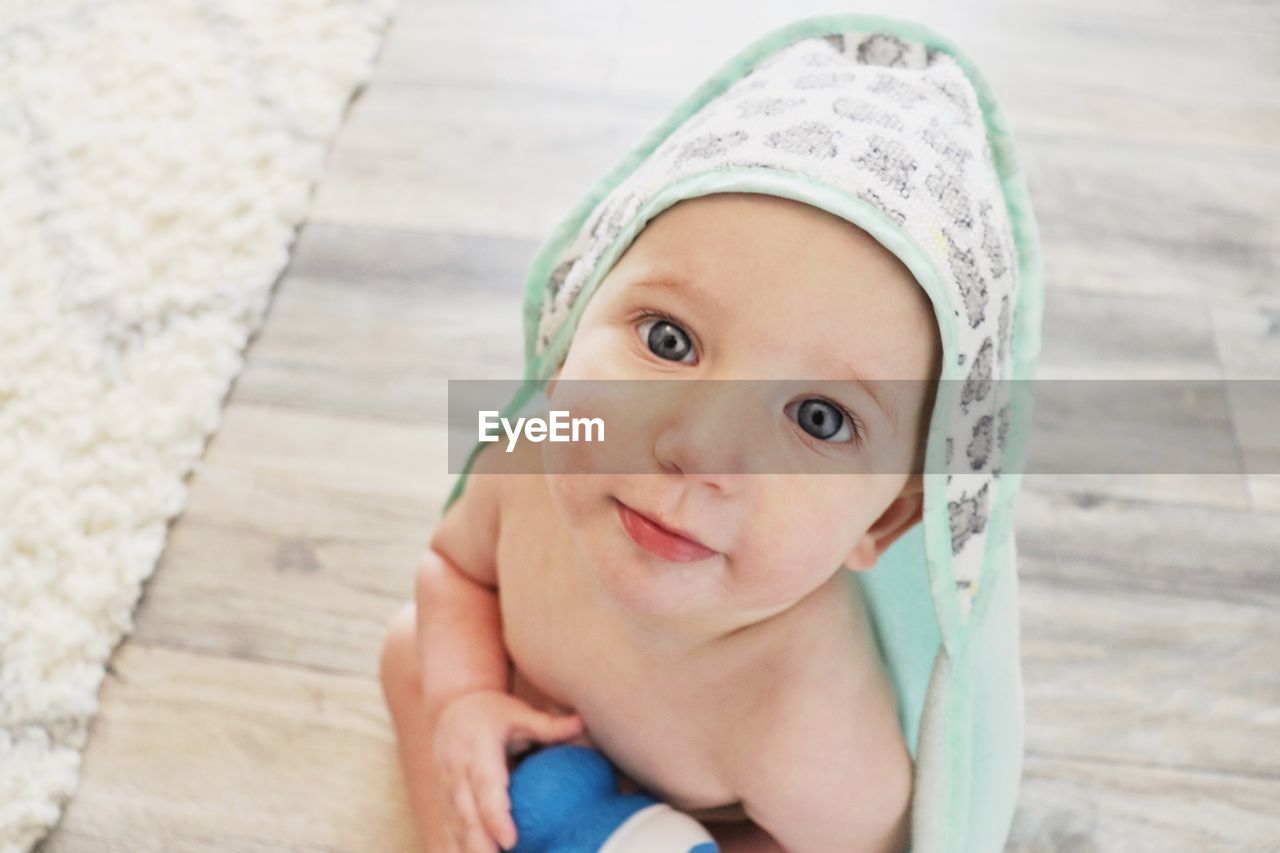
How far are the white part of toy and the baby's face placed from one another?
17 cm

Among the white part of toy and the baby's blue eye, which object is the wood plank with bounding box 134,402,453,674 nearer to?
the white part of toy

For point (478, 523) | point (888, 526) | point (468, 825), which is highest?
point (888, 526)

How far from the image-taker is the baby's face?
0.59 metres

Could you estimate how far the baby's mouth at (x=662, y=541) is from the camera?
0.62 m

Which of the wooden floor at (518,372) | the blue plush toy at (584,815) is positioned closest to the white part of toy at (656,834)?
the blue plush toy at (584,815)

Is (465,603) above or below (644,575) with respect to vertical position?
below

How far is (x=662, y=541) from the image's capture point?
628 mm

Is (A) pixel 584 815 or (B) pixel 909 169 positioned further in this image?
(A) pixel 584 815

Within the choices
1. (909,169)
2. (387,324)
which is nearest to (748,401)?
(909,169)

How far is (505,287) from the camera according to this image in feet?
3.99

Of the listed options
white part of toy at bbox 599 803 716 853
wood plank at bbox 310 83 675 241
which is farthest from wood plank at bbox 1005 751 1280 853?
wood plank at bbox 310 83 675 241

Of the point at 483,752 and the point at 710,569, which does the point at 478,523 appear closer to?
the point at 483,752

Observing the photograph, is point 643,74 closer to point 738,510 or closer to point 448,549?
point 448,549

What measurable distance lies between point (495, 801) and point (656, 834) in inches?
4.3
